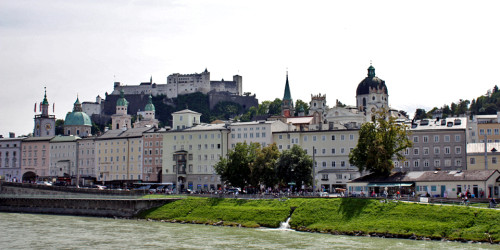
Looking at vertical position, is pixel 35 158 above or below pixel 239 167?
above

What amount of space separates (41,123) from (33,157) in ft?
133

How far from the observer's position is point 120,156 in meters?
123

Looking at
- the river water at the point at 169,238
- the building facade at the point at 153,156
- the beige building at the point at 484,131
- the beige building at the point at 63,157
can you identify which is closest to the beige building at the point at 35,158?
the beige building at the point at 63,157

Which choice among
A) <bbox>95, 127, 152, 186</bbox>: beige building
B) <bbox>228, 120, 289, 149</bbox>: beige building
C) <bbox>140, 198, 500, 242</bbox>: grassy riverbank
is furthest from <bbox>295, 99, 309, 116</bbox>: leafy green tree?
<bbox>140, 198, 500, 242</bbox>: grassy riverbank

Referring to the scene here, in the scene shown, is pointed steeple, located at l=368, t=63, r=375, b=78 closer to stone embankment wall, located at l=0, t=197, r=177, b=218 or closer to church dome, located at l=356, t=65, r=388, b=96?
church dome, located at l=356, t=65, r=388, b=96

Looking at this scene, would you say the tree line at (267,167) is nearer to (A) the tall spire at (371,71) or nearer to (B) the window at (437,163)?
(B) the window at (437,163)

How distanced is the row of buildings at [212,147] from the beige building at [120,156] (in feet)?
0.60

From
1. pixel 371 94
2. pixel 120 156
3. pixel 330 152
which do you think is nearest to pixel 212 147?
pixel 330 152

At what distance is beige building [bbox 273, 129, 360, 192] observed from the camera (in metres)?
90.6

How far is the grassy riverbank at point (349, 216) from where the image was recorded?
50.9 m

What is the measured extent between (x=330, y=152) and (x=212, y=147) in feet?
66.6

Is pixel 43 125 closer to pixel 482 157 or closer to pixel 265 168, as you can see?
pixel 265 168

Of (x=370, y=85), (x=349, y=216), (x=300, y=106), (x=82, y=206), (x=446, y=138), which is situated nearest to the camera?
(x=349, y=216)

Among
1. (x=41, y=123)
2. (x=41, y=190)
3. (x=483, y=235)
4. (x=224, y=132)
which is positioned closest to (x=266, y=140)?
(x=224, y=132)
